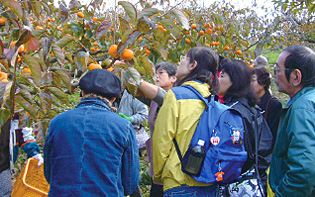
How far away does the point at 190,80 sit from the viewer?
5.70 ft

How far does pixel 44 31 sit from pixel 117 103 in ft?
4.33

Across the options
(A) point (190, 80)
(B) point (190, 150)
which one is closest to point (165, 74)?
(A) point (190, 80)

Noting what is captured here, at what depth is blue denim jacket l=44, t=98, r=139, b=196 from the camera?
126 centimetres

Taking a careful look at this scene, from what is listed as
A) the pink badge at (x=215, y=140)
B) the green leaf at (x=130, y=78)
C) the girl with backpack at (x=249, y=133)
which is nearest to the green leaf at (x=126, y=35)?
the green leaf at (x=130, y=78)

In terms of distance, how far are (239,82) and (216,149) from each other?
0.66 m

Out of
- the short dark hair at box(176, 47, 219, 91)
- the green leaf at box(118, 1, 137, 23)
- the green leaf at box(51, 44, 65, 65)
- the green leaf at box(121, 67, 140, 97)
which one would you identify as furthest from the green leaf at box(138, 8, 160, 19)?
the green leaf at box(51, 44, 65, 65)

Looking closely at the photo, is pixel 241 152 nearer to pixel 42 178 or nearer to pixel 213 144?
pixel 213 144

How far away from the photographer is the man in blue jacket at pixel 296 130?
130 centimetres

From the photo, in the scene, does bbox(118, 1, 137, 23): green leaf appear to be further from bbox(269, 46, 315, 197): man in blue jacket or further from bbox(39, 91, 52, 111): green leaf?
bbox(269, 46, 315, 197): man in blue jacket

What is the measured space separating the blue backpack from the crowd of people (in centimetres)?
5

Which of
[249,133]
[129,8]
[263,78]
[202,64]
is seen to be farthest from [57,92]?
[263,78]

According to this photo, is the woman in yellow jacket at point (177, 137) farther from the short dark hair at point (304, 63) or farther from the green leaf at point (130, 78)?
the short dark hair at point (304, 63)

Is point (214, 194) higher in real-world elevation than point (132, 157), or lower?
lower

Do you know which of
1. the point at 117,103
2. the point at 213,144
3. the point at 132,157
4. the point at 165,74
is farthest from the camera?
the point at 117,103
